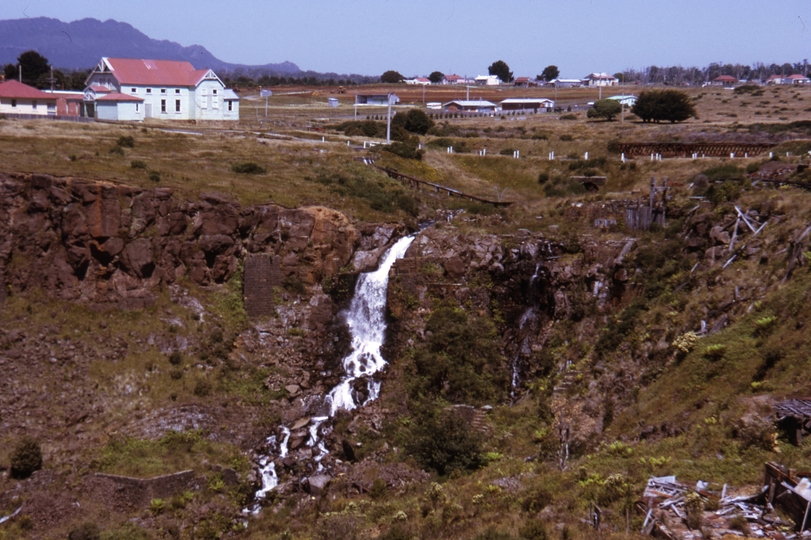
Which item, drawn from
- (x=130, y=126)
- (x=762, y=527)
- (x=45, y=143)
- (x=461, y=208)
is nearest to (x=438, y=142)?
(x=461, y=208)

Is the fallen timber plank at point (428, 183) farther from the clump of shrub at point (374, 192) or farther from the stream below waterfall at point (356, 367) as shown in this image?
the stream below waterfall at point (356, 367)

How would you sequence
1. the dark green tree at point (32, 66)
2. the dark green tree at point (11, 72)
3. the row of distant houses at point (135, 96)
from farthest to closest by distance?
the dark green tree at point (11, 72) → the dark green tree at point (32, 66) → the row of distant houses at point (135, 96)

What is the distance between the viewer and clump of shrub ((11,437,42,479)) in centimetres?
2653

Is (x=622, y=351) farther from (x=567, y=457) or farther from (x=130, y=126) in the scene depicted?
(x=130, y=126)

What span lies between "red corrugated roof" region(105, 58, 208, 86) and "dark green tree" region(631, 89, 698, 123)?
4707 centimetres

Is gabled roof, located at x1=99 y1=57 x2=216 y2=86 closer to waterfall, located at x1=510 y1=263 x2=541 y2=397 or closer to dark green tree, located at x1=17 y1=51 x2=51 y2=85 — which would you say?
dark green tree, located at x1=17 y1=51 x2=51 y2=85

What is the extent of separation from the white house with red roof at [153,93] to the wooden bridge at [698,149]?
41.6 metres

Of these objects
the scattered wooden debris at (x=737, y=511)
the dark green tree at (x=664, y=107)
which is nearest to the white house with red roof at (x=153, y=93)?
the dark green tree at (x=664, y=107)

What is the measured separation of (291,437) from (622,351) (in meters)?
14.0

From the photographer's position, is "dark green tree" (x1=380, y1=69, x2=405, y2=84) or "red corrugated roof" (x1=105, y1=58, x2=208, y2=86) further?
"dark green tree" (x1=380, y1=69, x2=405, y2=84)

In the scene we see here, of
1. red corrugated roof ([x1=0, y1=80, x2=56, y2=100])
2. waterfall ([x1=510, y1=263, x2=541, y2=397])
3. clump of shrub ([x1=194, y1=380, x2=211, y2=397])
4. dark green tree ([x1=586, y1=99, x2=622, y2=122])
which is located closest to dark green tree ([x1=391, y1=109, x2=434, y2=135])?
dark green tree ([x1=586, y1=99, x2=622, y2=122])

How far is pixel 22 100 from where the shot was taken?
66.9 metres

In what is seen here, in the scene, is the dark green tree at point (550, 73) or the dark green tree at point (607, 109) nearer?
the dark green tree at point (607, 109)

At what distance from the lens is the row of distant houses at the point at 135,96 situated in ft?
222
